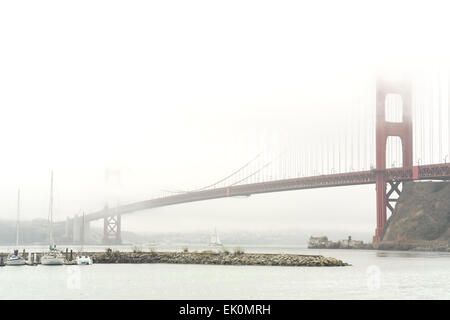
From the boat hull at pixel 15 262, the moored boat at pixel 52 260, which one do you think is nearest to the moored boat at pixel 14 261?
the boat hull at pixel 15 262

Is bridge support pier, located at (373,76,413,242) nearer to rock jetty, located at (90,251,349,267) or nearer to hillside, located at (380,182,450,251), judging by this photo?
hillside, located at (380,182,450,251)

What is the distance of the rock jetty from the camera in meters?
57.8

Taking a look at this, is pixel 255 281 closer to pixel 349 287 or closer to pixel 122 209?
pixel 349 287

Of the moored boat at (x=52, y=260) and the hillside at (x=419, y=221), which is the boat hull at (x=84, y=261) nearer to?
the moored boat at (x=52, y=260)

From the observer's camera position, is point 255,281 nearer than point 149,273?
Yes

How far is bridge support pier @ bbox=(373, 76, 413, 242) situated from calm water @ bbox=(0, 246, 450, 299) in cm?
3945

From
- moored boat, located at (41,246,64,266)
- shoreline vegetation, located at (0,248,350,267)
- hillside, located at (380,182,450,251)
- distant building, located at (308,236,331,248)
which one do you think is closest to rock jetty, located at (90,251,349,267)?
shoreline vegetation, located at (0,248,350,267)

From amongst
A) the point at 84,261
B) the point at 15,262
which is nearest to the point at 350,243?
the point at 84,261

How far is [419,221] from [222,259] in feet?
131

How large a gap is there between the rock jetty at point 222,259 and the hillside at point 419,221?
3483 centimetres
